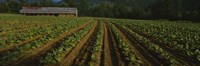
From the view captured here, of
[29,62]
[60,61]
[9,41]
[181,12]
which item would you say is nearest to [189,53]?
[60,61]

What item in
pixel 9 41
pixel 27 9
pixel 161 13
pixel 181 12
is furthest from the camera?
pixel 27 9

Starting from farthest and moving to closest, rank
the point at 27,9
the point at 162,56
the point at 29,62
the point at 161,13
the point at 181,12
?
the point at 27,9 → the point at 161,13 → the point at 181,12 → the point at 162,56 → the point at 29,62

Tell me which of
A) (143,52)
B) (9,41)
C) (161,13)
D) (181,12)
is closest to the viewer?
(143,52)

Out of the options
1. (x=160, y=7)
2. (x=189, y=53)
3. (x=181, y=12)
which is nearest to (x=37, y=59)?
(x=189, y=53)

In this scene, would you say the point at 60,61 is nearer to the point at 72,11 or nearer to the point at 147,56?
the point at 147,56

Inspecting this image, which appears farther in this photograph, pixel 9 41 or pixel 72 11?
pixel 72 11

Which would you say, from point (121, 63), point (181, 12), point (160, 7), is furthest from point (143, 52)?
point (160, 7)

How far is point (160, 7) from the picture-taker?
92625 millimetres

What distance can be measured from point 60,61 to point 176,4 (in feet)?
295

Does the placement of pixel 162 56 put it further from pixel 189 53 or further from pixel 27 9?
pixel 27 9

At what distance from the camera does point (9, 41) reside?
50.3 feet

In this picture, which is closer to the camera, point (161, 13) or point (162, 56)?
point (162, 56)

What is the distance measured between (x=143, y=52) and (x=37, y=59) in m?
5.08

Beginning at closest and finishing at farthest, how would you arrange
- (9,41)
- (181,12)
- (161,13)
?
(9,41)
(181,12)
(161,13)
